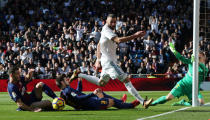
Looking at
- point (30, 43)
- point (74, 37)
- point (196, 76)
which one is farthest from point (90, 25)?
point (196, 76)

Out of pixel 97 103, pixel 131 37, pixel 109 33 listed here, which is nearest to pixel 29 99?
pixel 97 103

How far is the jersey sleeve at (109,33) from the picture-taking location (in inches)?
468

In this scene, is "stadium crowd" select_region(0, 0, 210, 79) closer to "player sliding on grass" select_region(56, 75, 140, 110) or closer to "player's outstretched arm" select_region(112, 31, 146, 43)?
"player sliding on grass" select_region(56, 75, 140, 110)

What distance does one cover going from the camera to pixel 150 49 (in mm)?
28156

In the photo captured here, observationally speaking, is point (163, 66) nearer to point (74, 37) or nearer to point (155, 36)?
point (155, 36)

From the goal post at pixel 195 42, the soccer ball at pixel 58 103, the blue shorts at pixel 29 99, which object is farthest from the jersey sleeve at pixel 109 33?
the blue shorts at pixel 29 99

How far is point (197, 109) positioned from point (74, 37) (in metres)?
18.0

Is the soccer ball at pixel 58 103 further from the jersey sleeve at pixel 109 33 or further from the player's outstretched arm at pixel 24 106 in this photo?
the jersey sleeve at pixel 109 33

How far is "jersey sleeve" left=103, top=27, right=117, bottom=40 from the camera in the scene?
1188 cm

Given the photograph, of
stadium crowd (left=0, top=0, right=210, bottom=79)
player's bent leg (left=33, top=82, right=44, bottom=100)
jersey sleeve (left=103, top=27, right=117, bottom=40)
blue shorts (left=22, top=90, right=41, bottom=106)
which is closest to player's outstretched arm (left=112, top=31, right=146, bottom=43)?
jersey sleeve (left=103, top=27, right=117, bottom=40)

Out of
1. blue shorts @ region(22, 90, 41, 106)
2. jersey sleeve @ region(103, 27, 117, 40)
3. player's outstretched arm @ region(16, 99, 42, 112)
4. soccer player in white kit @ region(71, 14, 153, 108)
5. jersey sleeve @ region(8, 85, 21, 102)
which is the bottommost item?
player's outstretched arm @ region(16, 99, 42, 112)

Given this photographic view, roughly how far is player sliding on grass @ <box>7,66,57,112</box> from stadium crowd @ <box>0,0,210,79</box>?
Answer: 14.0 metres

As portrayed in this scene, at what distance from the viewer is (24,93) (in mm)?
12680

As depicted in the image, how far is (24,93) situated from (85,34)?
56.7ft
